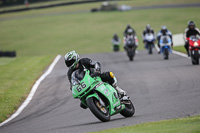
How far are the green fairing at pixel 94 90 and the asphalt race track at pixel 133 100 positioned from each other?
0.40m

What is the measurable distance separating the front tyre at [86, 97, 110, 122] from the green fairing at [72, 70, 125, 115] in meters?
0.10

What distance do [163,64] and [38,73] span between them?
5794mm

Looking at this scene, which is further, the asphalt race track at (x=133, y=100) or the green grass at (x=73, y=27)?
the green grass at (x=73, y=27)

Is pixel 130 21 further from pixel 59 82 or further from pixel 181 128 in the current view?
pixel 181 128

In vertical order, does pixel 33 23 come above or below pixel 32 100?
below

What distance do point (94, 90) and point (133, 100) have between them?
131 inches

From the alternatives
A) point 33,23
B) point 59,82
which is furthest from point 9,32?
point 59,82

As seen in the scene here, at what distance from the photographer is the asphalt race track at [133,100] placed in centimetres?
880

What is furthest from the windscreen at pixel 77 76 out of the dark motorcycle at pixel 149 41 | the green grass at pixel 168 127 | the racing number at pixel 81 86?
the dark motorcycle at pixel 149 41

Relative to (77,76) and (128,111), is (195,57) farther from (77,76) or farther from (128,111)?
(77,76)

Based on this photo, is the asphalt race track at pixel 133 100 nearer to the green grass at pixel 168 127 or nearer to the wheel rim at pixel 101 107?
the wheel rim at pixel 101 107

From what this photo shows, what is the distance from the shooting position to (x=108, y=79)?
29.2ft

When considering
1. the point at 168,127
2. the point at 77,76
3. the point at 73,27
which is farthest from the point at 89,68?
the point at 73,27

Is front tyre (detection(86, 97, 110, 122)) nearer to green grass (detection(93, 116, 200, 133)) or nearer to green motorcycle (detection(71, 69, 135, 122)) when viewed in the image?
green motorcycle (detection(71, 69, 135, 122))
